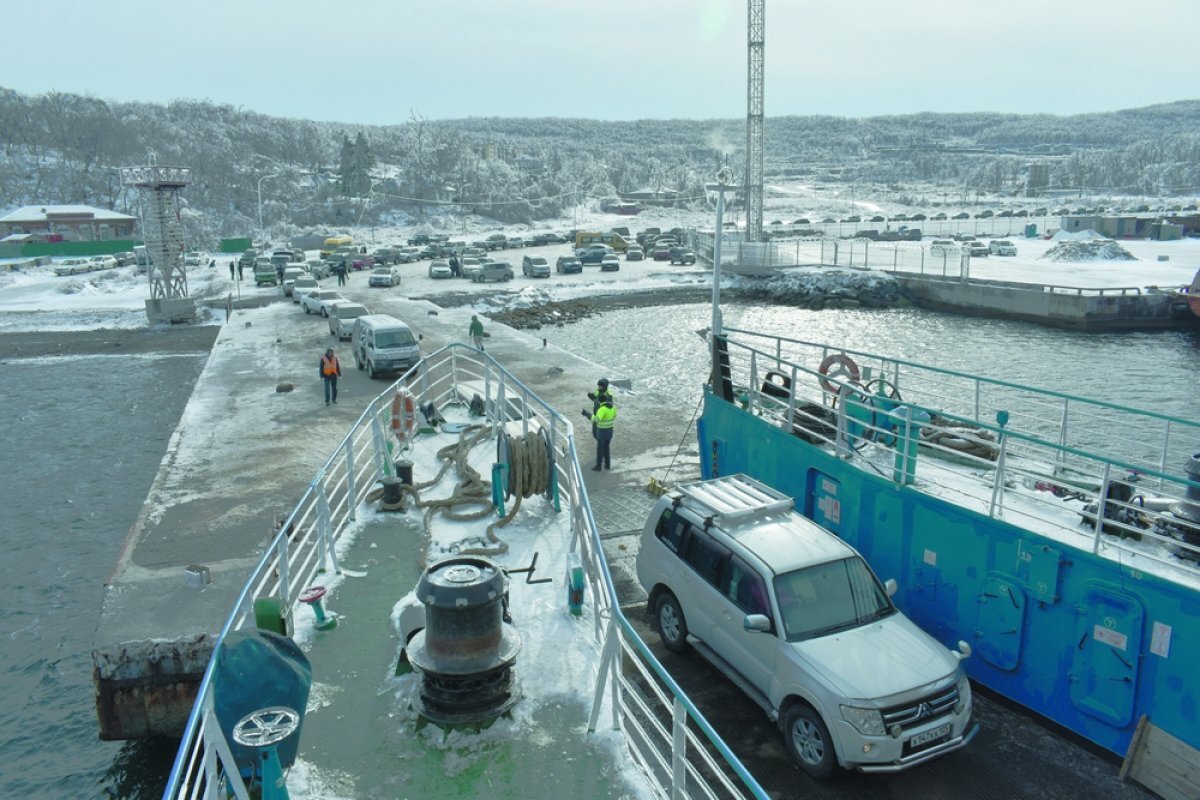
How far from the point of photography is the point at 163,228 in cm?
4812

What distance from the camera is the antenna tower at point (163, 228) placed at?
153 ft

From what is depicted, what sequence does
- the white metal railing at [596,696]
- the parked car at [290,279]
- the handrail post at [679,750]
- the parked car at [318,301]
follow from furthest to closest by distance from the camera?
1. the parked car at [290,279]
2. the parked car at [318,301]
3. the handrail post at [679,750]
4. the white metal railing at [596,696]

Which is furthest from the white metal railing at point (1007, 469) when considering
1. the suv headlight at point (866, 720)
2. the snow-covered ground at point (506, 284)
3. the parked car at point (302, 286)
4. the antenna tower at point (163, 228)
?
the antenna tower at point (163, 228)

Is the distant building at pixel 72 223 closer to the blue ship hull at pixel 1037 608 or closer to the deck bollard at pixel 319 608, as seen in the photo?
the deck bollard at pixel 319 608

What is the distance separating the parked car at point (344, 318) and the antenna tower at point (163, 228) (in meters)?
16.8

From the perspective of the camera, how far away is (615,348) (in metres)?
46.4

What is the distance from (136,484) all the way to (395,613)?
18.7 m

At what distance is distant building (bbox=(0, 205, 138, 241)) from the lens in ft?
353

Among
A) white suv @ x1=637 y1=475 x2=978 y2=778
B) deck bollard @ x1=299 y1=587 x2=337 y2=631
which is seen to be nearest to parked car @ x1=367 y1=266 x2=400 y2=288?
white suv @ x1=637 y1=475 x2=978 y2=778

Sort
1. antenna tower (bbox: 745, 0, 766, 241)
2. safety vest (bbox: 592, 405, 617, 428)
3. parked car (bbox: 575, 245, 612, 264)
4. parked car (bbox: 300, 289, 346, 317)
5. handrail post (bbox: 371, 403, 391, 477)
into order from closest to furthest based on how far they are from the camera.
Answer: handrail post (bbox: 371, 403, 391, 477)
safety vest (bbox: 592, 405, 617, 428)
parked car (bbox: 300, 289, 346, 317)
parked car (bbox: 575, 245, 612, 264)
antenna tower (bbox: 745, 0, 766, 241)

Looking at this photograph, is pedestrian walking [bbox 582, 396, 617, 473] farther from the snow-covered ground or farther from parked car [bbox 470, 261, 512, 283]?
parked car [bbox 470, 261, 512, 283]

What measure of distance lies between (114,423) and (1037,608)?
101 ft

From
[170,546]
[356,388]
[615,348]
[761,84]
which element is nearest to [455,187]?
[761,84]

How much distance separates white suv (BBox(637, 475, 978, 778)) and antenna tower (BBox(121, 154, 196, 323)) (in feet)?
151
